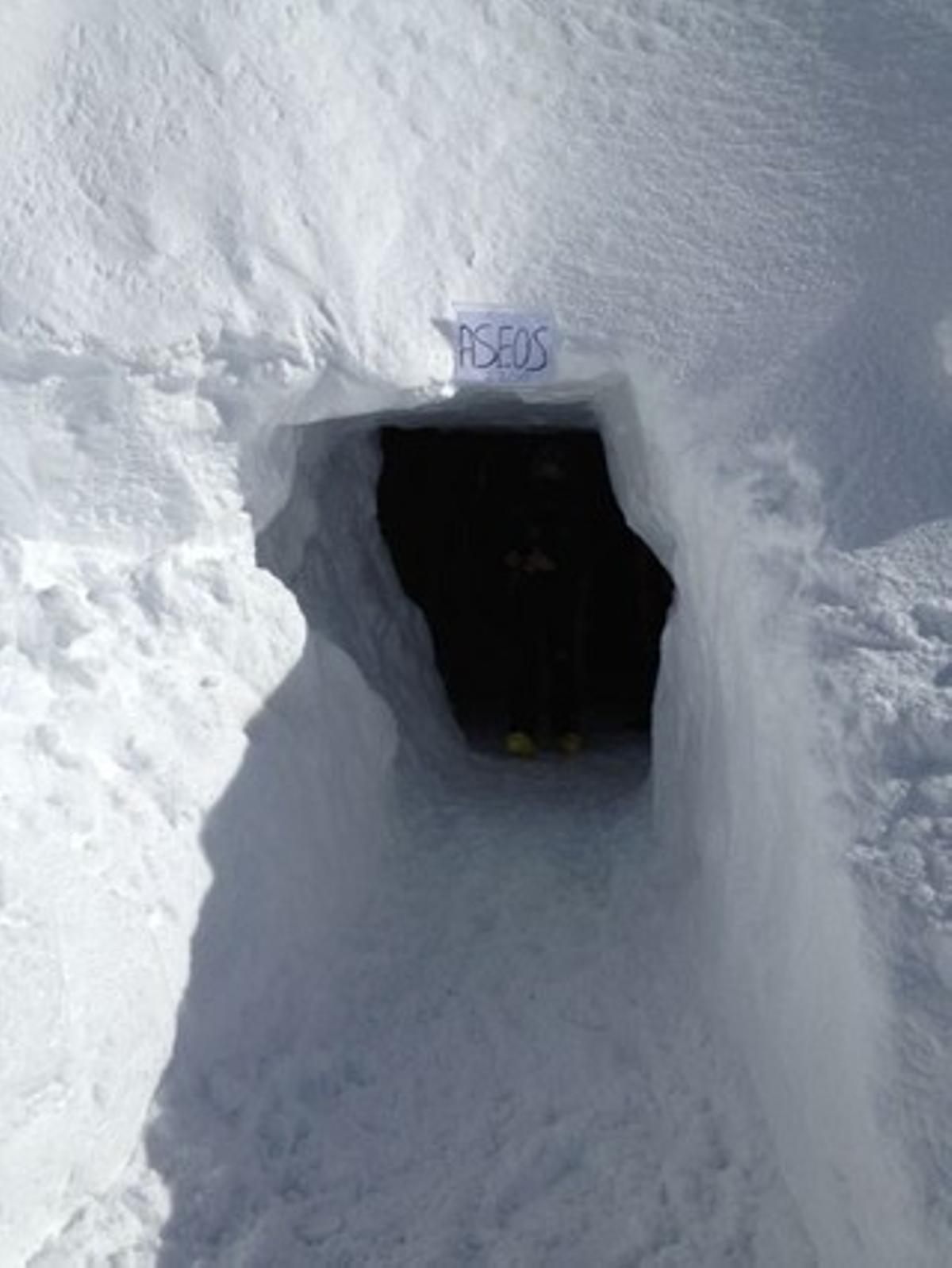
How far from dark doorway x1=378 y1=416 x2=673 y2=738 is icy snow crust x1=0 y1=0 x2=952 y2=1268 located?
299 cm

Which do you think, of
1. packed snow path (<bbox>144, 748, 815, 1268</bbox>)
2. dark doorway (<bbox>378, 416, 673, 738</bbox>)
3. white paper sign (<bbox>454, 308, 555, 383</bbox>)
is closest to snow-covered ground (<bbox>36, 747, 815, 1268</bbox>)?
packed snow path (<bbox>144, 748, 815, 1268</bbox>)

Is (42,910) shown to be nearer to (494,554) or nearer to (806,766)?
(806,766)

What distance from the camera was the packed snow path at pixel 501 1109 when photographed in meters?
3.93

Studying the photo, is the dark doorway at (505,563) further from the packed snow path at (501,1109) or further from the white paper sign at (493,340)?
the white paper sign at (493,340)

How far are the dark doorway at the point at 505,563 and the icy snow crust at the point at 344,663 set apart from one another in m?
2.99

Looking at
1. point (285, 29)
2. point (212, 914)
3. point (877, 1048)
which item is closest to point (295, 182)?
point (285, 29)

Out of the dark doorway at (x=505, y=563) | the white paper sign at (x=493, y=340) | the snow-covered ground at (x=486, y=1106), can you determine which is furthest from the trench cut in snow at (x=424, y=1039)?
the dark doorway at (x=505, y=563)

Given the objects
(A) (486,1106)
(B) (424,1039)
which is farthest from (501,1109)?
(B) (424,1039)

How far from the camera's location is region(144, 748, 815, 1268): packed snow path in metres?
3.93

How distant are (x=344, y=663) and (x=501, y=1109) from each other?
181 cm

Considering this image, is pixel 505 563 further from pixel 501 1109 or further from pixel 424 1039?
pixel 501 1109

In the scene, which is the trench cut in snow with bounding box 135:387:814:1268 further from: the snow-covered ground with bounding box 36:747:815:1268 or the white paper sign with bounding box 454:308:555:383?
the white paper sign with bounding box 454:308:555:383

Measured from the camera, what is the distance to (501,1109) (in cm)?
433

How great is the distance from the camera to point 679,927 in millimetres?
4730
